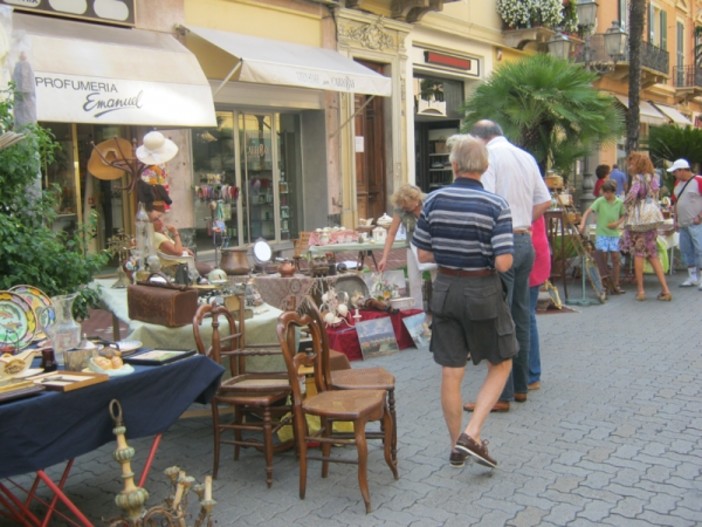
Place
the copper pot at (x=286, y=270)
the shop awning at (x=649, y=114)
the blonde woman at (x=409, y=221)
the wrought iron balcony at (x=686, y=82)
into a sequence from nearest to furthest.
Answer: the copper pot at (x=286, y=270), the blonde woman at (x=409, y=221), the shop awning at (x=649, y=114), the wrought iron balcony at (x=686, y=82)

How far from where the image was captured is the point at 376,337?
709 centimetres

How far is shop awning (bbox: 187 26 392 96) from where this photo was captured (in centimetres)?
1006

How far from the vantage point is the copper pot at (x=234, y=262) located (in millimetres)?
6902

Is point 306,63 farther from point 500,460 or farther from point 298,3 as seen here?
point 500,460

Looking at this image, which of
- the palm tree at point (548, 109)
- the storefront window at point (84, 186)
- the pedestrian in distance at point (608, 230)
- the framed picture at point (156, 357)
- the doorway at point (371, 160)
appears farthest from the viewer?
the doorway at point (371, 160)

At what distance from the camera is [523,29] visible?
701 inches

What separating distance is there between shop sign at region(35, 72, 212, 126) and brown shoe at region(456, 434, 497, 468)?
17.7ft

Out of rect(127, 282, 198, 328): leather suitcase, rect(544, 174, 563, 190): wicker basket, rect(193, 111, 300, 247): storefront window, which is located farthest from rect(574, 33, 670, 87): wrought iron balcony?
rect(127, 282, 198, 328): leather suitcase

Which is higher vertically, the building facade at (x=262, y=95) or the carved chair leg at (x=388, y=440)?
the building facade at (x=262, y=95)

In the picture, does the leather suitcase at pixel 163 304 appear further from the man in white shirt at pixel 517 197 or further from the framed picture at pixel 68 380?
the man in white shirt at pixel 517 197

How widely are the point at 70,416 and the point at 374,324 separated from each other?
4175 mm

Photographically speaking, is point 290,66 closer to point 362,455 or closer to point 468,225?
point 468,225

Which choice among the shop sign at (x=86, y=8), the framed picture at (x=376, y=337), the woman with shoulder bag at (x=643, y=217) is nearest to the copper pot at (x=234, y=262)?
the framed picture at (x=376, y=337)

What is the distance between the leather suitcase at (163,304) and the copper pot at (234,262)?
2.08 meters
